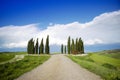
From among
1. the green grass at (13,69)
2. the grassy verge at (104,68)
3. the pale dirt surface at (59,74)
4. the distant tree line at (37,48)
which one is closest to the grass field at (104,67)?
the grassy verge at (104,68)

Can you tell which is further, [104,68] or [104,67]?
[104,67]

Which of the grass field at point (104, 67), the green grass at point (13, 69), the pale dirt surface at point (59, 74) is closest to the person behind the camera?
the pale dirt surface at point (59, 74)

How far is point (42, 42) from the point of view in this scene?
256ft

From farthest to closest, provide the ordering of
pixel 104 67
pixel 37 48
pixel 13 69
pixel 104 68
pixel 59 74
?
pixel 37 48 → pixel 104 67 → pixel 13 69 → pixel 104 68 → pixel 59 74

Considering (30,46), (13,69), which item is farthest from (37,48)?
(13,69)

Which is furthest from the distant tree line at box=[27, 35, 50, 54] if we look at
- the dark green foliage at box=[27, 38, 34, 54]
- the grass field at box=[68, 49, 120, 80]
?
the grass field at box=[68, 49, 120, 80]

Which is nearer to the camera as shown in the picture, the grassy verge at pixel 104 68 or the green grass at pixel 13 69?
the grassy verge at pixel 104 68

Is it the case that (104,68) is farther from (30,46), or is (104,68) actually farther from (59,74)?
(30,46)

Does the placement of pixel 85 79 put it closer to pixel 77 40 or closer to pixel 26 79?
pixel 26 79

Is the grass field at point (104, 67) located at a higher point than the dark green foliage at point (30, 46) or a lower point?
lower

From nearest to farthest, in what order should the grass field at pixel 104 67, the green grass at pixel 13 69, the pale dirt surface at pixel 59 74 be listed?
the pale dirt surface at pixel 59 74 → the grass field at pixel 104 67 → the green grass at pixel 13 69

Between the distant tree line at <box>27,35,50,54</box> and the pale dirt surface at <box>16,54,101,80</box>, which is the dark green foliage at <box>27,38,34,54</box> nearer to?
the distant tree line at <box>27,35,50,54</box>

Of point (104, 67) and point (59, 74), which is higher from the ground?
point (59, 74)

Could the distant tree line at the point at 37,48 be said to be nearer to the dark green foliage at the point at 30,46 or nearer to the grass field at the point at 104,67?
the dark green foliage at the point at 30,46
